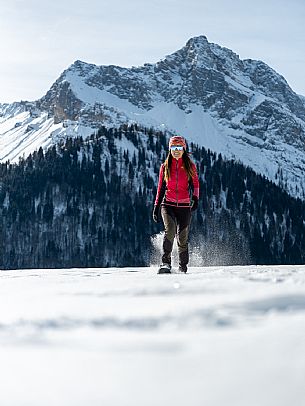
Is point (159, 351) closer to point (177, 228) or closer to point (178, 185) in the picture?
point (178, 185)

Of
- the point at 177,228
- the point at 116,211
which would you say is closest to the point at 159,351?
the point at 177,228

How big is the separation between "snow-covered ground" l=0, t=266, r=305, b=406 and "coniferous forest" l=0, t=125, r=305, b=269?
316ft

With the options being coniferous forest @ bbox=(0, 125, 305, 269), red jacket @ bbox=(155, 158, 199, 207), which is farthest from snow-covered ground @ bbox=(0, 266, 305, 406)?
coniferous forest @ bbox=(0, 125, 305, 269)

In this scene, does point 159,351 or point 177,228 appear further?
point 177,228

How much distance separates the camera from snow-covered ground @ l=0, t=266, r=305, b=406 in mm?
1879

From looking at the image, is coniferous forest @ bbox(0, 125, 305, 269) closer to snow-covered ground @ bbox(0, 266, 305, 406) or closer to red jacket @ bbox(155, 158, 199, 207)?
red jacket @ bbox(155, 158, 199, 207)

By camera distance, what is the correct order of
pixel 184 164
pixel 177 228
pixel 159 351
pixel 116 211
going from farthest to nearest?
pixel 116 211
pixel 177 228
pixel 184 164
pixel 159 351

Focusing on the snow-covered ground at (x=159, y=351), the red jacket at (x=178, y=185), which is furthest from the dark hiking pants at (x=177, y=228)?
the snow-covered ground at (x=159, y=351)

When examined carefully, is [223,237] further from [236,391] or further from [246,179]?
[236,391]

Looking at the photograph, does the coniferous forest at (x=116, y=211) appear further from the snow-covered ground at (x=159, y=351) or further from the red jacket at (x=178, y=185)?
the snow-covered ground at (x=159, y=351)

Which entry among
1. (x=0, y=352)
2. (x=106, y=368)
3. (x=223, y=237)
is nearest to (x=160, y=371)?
(x=106, y=368)

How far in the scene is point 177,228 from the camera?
882 centimetres

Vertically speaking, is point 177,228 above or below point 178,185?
below

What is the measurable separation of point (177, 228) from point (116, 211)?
10006 centimetres
